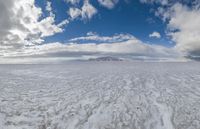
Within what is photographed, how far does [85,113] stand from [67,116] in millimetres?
1134

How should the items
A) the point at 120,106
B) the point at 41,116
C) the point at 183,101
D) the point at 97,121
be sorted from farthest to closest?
the point at 183,101 < the point at 120,106 < the point at 41,116 < the point at 97,121

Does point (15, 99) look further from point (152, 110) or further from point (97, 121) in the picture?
point (152, 110)

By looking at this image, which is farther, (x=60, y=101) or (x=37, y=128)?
(x=60, y=101)

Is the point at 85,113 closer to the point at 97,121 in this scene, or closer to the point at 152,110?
the point at 97,121

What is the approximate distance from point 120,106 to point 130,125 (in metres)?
3.28

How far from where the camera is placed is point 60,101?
13.9 meters

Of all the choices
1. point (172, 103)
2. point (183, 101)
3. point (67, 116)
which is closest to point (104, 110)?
point (67, 116)

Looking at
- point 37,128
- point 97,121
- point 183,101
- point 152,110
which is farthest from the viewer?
point 183,101

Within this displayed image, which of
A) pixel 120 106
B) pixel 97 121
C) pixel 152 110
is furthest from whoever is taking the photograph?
pixel 120 106

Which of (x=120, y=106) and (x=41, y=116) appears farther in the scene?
(x=120, y=106)

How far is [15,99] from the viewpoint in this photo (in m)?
14.3

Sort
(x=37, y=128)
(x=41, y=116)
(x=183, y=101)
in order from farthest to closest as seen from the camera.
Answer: (x=183, y=101) < (x=41, y=116) < (x=37, y=128)

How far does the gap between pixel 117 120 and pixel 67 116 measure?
288cm

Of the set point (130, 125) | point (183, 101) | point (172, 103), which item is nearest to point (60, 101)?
point (130, 125)
